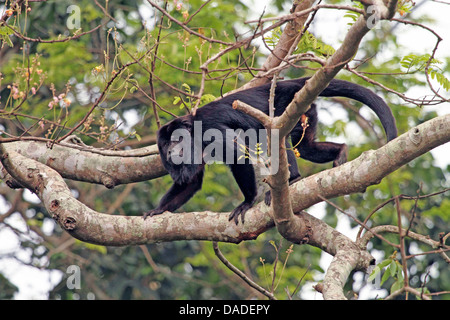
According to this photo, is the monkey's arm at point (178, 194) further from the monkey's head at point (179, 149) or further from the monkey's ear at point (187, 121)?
the monkey's ear at point (187, 121)

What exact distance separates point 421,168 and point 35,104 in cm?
512

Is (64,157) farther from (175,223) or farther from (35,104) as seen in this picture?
(35,104)

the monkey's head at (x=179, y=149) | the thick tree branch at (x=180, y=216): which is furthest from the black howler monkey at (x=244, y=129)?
the thick tree branch at (x=180, y=216)

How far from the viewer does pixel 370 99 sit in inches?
159

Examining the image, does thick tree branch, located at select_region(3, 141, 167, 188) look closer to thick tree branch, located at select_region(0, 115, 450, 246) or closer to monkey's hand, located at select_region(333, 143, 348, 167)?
thick tree branch, located at select_region(0, 115, 450, 246)

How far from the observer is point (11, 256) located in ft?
25.9

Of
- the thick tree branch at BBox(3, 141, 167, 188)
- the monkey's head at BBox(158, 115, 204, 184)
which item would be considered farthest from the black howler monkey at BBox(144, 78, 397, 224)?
the thick tree branch at BBox(3, 141, 167, 188)

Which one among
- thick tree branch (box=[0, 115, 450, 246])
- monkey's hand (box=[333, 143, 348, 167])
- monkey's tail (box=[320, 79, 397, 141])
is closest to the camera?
thick tree branch (box=[0, 115, 450, 246])

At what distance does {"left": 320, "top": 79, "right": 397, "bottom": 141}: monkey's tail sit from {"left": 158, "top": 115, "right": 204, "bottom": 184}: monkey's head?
1.10m

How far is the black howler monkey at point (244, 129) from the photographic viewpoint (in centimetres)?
407

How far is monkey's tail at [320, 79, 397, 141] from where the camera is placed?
Result: 12.4 ft

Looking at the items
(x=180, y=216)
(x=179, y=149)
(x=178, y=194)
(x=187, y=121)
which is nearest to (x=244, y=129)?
(x=187, y=121)

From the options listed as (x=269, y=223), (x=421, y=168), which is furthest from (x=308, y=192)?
(x=421, y=168)
